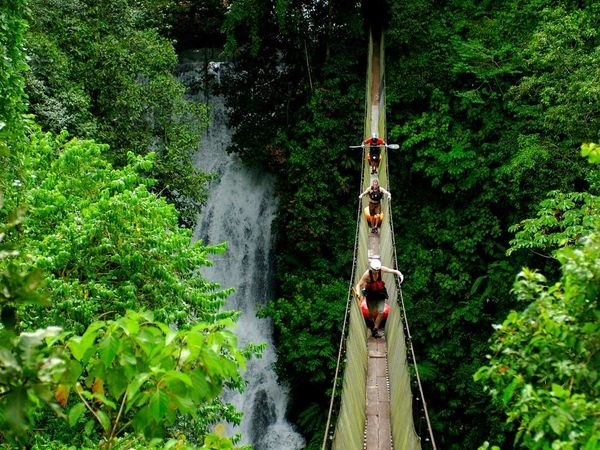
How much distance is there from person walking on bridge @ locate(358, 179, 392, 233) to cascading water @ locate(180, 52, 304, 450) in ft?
17.1

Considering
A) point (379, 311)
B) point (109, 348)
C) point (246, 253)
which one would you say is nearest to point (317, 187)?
point (246, 253)

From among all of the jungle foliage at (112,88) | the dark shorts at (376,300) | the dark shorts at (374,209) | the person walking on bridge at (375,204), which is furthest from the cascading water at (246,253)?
the dark shorts at (376,300)

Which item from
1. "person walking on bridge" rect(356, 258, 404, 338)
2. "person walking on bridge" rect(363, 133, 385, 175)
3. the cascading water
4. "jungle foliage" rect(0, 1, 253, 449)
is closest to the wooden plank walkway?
"person walking on bridge" rect(356, 258, 404, 338)

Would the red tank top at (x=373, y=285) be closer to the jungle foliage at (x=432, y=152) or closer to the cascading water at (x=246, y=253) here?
the jungle foliage at (x=432, y=152)

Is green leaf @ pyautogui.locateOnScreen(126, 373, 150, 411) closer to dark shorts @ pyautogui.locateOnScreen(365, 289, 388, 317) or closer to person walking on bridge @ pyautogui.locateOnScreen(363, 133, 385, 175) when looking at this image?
dark shorts @ pyautogui.locateOnScreen(365, 289, 388, 317)

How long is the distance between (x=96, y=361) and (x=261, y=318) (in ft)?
39.5

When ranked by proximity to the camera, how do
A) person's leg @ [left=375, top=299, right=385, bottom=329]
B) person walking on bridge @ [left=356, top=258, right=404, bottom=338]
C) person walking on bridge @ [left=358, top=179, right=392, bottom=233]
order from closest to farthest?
person walking on bridge @ [left=356, top=258, right=404, bottom=338], person's leg @ [left=375, top=299, right=385, bottom=329], person walking on bridge @ [left=358, top=179, right=392, bottom=233]

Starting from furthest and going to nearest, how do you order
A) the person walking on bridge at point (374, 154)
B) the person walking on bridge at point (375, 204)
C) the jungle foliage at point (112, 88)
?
the person walking on bridge at point (374, 154), the jungle foliage at point (112, 88), the person walking on bridge at point (375, 204)

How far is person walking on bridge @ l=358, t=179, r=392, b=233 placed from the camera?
9.00m

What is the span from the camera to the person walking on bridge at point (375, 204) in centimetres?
900

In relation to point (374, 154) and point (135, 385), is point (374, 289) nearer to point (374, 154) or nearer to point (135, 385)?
point (135, 385)

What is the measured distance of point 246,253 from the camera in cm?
Result: 1484

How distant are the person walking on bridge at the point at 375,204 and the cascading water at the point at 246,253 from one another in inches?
205

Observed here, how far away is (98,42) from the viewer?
11.6 m
